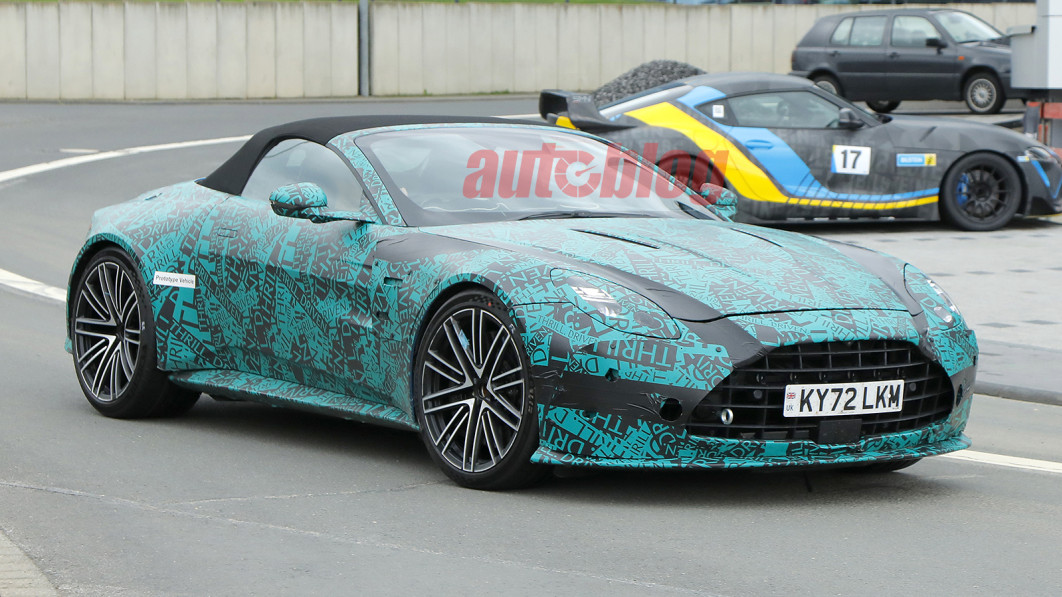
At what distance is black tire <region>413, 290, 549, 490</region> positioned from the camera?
18.7 feet

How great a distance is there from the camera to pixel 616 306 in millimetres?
5566

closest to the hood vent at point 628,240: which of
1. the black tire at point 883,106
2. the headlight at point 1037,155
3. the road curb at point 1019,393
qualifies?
the road curb at point 1019,393

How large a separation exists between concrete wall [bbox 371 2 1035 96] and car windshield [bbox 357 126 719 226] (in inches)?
982

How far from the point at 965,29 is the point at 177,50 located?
13.4 m

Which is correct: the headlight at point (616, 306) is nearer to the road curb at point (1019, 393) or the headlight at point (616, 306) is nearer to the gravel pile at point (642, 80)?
the road curb at point (1019, 393)

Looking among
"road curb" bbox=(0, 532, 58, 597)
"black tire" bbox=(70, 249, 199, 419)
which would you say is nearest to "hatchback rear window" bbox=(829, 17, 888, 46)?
"black tire" bbox=(70, 249, 199, 419)

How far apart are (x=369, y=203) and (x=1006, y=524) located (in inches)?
104

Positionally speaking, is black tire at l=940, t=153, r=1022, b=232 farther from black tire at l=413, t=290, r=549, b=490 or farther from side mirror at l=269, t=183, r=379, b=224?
black tire at l=413, t=290, r=549, b=490

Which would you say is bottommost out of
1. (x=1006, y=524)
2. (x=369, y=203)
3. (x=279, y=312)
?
(x=1006, y=524)

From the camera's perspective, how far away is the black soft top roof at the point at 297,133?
7077mm

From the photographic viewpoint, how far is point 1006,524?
5.64 meters

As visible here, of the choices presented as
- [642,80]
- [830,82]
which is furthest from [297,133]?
[830,82]

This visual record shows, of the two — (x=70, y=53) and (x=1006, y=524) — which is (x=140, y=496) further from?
(x=70, y=53)

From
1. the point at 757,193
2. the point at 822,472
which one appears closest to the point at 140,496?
the point at 822,472
